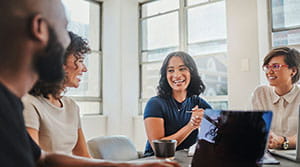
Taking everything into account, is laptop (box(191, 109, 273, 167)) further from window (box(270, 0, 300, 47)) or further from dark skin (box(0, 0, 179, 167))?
window (box(270, 0, 300, 47))

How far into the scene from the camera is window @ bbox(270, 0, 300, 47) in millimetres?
2869

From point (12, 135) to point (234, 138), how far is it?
617 mm

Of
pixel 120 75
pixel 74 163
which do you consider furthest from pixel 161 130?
pixel 120 75

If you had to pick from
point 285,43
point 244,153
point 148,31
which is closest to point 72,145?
point 244,153

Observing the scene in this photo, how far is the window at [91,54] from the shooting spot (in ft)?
12.8

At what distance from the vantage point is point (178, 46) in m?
3.90

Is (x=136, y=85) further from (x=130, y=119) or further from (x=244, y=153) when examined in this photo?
(x=244, y=153)

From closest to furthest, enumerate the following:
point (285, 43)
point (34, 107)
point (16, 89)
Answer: point (16, 89), point (34, 107), point (285, 43)

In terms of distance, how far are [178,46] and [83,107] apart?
1607 mm

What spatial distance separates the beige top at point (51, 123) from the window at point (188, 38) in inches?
94.7

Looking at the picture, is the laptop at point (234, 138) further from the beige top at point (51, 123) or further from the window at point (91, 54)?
the window at point (91, 54)

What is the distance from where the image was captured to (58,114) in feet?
4.21

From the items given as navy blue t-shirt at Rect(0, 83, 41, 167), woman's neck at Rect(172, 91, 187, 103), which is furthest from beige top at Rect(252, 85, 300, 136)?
navy blue t-shirt at Rect(0, 83, 41, 167)

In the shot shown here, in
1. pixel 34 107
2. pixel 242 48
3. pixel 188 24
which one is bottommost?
pixel 34 107
